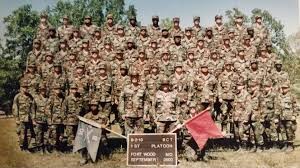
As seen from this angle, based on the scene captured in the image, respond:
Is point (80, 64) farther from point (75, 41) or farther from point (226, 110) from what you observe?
point (226, 110)

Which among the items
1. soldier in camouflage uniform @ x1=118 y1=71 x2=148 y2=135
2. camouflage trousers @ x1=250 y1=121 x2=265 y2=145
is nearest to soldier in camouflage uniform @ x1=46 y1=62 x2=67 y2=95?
soldier in camouflage uniform @ x1=118 y1=71 x2=148 y2=135

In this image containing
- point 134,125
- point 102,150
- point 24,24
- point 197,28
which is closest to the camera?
point 102,150

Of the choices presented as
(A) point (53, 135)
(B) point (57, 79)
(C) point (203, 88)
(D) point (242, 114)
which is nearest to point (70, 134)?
(A) point (53, 135)

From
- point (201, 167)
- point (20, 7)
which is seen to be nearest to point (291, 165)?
point (201, 167)

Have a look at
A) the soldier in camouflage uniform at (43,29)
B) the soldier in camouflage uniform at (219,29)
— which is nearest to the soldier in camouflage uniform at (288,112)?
the soldier in camouflage uniform at (219,29)

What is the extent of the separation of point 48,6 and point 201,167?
3.92m

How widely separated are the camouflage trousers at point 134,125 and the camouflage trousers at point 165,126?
35cm

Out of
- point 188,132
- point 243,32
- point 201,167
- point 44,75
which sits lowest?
point 201,167

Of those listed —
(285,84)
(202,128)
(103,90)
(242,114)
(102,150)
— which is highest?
(285,84)

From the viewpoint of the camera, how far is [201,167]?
6.86m

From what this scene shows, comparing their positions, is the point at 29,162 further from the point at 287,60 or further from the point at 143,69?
the point at 287,60

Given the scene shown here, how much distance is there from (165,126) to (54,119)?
74.7 inches

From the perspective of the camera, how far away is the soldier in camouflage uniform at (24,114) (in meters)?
7.63

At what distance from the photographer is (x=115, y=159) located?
283 inches
